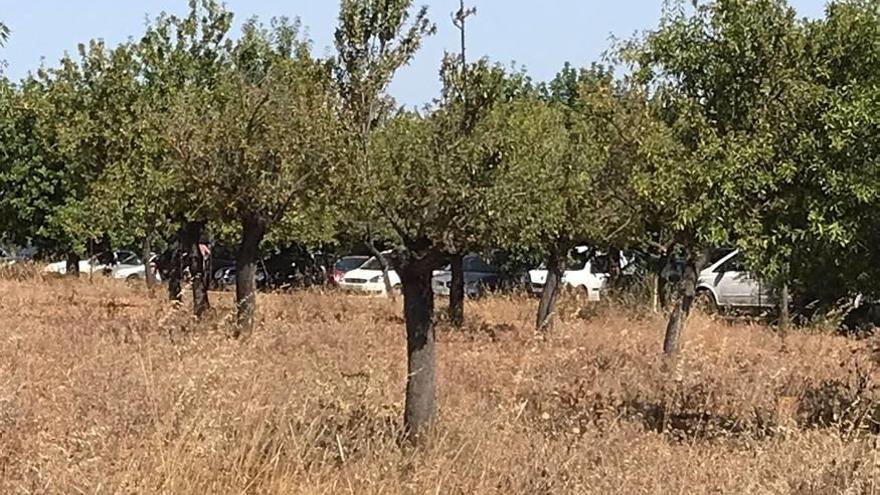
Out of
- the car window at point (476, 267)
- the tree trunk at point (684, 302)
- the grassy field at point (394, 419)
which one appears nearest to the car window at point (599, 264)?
the car window at point (476, 267)

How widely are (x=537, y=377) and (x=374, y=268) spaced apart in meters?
25.8

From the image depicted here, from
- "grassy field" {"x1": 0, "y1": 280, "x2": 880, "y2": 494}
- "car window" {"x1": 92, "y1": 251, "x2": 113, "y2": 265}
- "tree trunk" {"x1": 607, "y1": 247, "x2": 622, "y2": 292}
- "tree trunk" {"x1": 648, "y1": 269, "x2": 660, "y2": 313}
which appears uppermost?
"car window" {"x1": 92, "y1": 251, "x2": 113, "y2": 265}

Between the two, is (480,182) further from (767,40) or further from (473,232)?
(767,40)

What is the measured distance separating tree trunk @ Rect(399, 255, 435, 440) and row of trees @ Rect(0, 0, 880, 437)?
0.02 metres

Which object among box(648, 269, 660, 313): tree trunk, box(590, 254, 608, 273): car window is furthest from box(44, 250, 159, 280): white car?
box(648, 269, 660, 313): tree trunk

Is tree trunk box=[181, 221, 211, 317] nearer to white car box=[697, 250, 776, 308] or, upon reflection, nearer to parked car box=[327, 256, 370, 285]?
white car box=[697, 250, 776, 308]

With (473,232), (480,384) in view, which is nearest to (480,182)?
(473,232)

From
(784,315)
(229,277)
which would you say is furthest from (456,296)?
(229,277)

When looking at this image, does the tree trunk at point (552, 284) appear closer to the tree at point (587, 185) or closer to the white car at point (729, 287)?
the tree at point (587, 185)

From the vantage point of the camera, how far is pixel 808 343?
17375mm

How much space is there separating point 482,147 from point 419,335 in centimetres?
142

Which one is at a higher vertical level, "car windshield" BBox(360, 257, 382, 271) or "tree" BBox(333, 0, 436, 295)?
"tree" BBox(333, 0, 436, 295)

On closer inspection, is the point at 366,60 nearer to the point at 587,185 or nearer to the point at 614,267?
the point at 587,185

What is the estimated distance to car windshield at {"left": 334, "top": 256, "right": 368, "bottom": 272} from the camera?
3781cm
